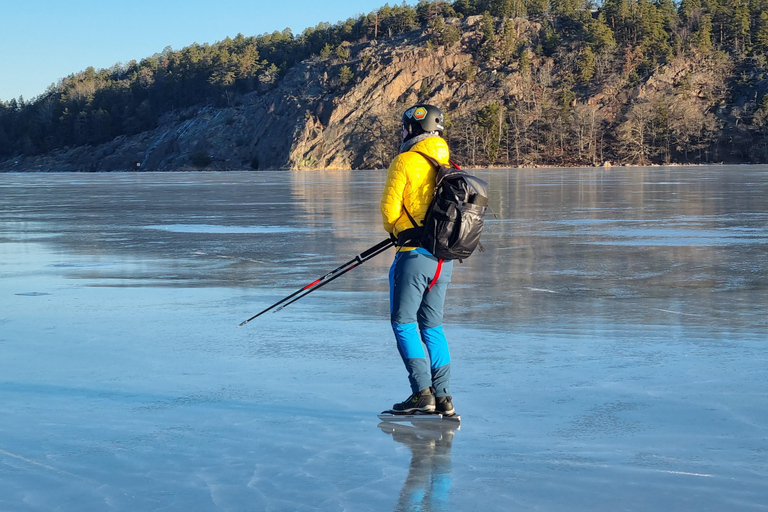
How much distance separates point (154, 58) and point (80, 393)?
657 feet

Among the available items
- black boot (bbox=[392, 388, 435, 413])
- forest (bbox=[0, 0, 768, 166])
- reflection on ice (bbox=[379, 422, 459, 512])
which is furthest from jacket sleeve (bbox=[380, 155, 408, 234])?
forest (bbox=[0, 0, 768, 166])

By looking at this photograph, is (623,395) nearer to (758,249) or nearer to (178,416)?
(178,416)

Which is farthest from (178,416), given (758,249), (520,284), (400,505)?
(758,249)

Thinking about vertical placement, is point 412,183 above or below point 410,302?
above

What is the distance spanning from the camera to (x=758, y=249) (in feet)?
41.4

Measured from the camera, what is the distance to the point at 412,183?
16.0 ft

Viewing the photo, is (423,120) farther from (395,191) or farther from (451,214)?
(451,214)

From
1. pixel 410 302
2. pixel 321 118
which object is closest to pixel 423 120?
pixel 410 302

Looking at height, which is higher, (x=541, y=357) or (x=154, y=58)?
(x=154, y=58)

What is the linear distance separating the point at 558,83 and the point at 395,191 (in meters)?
123

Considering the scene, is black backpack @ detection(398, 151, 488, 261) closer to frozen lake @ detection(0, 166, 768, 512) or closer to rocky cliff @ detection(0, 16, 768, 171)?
frozen lake @ detection(0, 166, 768, 512)

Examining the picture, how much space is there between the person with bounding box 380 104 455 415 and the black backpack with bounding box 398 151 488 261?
0.20 ft

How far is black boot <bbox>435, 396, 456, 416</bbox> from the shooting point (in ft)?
16.3

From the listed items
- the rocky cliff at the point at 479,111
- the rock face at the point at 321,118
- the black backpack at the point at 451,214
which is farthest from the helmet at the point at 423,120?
the rocky cliff at the point at 479,111
